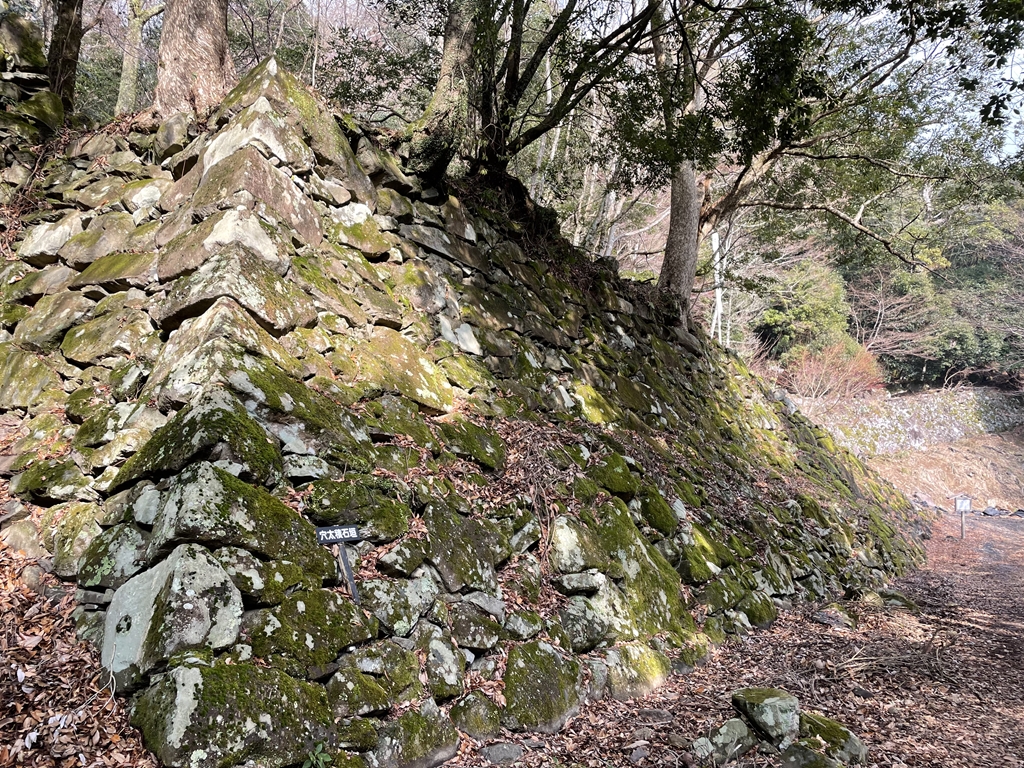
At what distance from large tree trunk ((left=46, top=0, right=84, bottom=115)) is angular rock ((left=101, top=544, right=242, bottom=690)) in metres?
6.18

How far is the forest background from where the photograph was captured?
6.03m

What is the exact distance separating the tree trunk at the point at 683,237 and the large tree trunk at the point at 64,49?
8.55 metres

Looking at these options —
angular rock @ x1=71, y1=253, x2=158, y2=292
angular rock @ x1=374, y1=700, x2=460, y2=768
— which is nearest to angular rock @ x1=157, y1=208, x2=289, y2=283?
angular rock @ x1=71, y1=253, x2=158, y2=292

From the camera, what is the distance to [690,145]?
7.18m

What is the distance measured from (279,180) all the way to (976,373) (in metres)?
34.9

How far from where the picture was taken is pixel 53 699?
2.46m

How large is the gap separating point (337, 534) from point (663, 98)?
669cm

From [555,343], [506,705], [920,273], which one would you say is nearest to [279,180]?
[555,343]

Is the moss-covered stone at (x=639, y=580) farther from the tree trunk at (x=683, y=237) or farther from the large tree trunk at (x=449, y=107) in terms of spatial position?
the tree trunk at (x=683, y=237)

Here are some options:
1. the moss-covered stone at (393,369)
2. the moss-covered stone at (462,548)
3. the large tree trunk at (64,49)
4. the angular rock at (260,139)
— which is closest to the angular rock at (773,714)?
the moss-covered stone at (462,548)

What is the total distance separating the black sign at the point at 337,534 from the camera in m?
3.16

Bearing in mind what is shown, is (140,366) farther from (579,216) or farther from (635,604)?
(579,216)

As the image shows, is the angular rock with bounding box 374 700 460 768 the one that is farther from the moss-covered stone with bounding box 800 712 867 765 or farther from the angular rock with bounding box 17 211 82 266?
the angular rock with bounding box 17 211 82 266

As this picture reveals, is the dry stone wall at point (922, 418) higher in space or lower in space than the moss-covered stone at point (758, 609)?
higher
